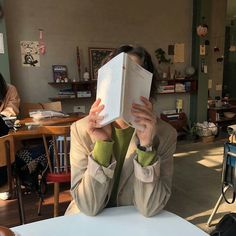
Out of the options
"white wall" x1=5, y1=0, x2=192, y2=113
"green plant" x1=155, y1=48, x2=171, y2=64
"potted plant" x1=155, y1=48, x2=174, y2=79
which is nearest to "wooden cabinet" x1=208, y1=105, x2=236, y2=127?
"white wall" x1=5, y1=0, x2=192, y2=113

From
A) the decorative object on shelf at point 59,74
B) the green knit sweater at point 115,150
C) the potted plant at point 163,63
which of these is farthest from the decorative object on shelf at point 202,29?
the green knit sweater at point 115,150

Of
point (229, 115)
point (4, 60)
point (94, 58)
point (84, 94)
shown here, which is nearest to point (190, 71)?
point (229, 115)

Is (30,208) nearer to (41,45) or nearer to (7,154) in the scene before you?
(7,154)

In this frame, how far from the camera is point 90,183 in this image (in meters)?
0.99

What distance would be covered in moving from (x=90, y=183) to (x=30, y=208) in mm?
2013

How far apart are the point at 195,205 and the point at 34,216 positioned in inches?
61.5

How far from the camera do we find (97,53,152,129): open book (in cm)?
82

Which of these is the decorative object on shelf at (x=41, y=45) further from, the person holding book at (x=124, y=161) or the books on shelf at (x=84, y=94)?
the person holding book at (x=124, y=161)

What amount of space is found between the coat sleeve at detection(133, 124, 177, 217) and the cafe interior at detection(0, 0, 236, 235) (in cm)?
123

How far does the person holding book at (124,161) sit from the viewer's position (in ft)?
3.14

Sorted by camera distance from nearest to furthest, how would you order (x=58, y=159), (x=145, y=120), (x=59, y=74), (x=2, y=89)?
1. (x=145, y=120)
2. (x=58, y=159)
3. (x=2, y=89)
4. (x=59, y=74)

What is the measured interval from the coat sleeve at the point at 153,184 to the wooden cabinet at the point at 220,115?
15.6 feet

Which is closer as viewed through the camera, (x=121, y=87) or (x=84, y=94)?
(x=121, y=87)

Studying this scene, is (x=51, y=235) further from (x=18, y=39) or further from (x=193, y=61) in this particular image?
(x=193, y=61)
